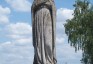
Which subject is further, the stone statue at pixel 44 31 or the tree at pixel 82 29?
the tree at pixel 82 29

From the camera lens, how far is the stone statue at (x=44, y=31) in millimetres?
13859

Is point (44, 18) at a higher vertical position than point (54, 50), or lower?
higher

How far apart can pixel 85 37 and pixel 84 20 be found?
2574 millimetres

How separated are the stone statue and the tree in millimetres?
37687

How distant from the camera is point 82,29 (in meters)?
54.0

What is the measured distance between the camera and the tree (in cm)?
5284

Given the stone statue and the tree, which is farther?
the tree

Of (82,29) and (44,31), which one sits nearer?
(44,31)

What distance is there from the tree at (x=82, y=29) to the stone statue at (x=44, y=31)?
1484 inches

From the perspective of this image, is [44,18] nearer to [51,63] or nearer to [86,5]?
[51,63]

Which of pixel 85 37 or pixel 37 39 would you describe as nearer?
pixel 37 39

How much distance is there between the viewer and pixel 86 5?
55.5 metres

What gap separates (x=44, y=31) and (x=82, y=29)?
4036 centimetres

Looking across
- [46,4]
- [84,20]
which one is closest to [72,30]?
[84,20]
